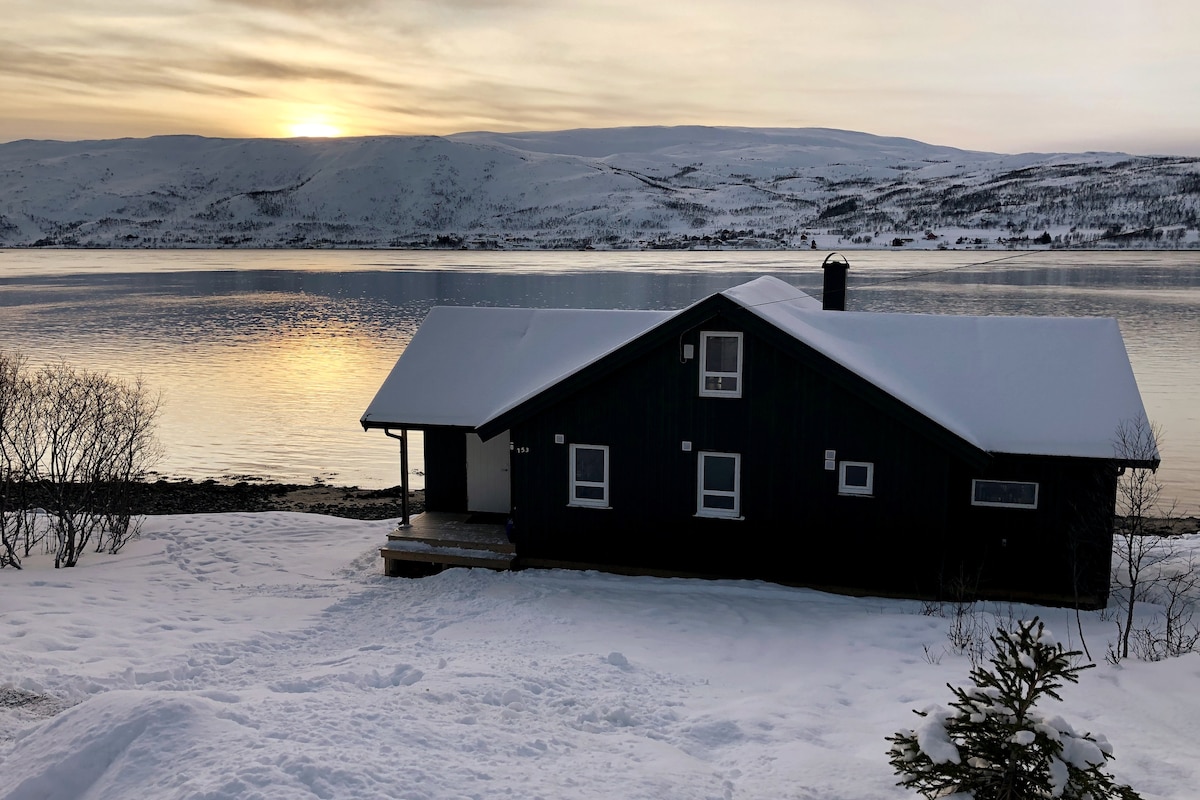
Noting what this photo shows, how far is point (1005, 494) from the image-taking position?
1616 cm

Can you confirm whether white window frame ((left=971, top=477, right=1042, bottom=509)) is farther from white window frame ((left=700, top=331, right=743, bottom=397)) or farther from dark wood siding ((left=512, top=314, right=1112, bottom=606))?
white window frame ((left=700, top=331, right=743, bottom=397))

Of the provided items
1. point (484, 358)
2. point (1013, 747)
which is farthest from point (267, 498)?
point (1013, 747)

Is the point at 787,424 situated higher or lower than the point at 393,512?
higher

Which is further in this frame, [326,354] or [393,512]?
[326,354]

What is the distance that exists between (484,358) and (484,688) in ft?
33.6

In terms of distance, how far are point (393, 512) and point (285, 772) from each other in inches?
749

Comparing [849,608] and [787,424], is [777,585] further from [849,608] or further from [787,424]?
[787,424]

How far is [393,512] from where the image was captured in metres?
27.0

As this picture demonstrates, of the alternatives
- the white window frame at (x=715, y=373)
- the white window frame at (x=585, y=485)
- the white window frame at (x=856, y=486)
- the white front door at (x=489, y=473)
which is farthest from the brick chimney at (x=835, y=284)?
the white front door at (x=489, y=473)

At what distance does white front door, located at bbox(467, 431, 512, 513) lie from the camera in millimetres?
19672

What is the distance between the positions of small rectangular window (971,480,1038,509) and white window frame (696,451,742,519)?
12.6 ft

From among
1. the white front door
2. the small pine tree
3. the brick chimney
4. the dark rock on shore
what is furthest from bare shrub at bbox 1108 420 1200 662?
the dark rock on shore

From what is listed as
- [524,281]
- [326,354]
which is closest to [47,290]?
[524,281]

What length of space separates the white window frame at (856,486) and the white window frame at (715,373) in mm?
2126
